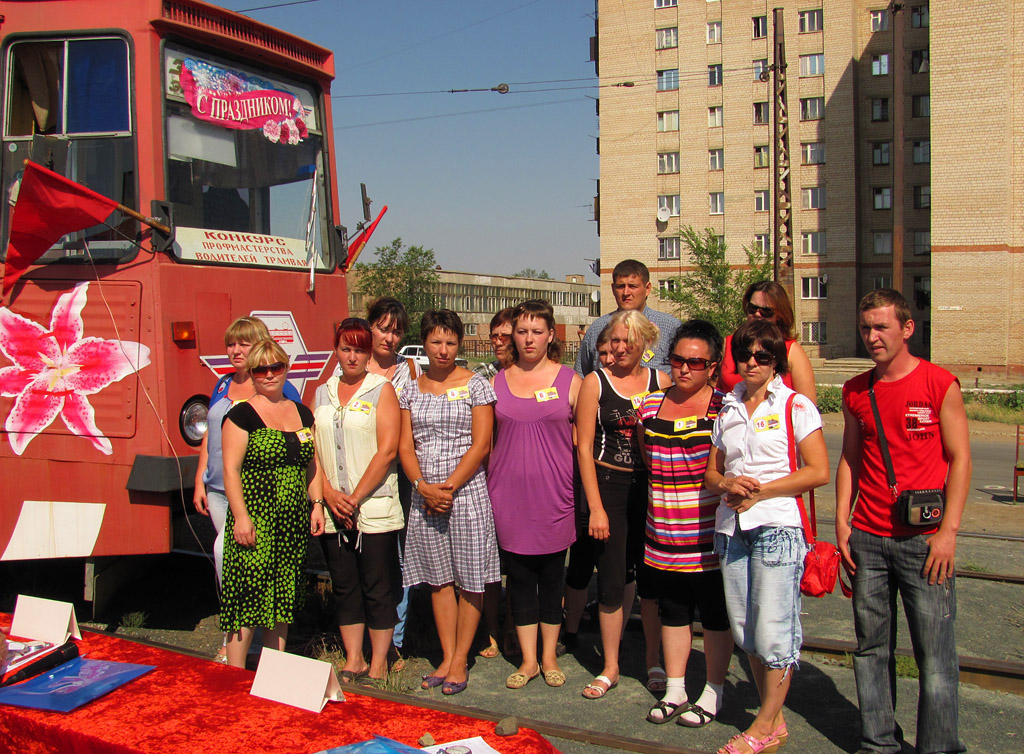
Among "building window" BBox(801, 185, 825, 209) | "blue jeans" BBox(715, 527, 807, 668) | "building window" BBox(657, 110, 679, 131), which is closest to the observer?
"blue jeans" BBox(715, 527, 807, 668)

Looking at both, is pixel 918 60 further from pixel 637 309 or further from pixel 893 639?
pixel 893 639

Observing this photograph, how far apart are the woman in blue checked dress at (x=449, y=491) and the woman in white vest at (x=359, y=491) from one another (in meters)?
0.13

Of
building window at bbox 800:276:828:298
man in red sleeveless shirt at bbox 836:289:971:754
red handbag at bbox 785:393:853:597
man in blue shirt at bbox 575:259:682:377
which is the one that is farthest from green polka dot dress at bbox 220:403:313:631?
building window at bbox 800:276:828:298

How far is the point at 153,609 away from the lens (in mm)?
6156

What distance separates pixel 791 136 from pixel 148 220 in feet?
141

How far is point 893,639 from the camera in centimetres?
372

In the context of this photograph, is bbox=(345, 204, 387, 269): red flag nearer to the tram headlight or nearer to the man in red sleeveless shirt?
the tram headlight

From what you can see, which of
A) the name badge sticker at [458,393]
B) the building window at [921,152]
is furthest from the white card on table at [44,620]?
the building window at [921,152]

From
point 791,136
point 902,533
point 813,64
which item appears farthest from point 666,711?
point 813,64

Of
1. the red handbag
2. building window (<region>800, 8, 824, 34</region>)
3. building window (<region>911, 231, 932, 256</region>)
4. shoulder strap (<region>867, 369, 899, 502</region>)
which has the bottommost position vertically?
the red handbag

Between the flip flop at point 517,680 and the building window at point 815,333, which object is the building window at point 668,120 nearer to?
the building window at point 815,333

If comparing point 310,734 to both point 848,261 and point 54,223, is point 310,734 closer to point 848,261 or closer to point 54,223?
point 54,223

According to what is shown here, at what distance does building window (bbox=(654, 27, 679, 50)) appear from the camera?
4488 centimetres

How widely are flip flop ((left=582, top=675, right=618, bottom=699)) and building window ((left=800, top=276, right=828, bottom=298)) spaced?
4215cm
